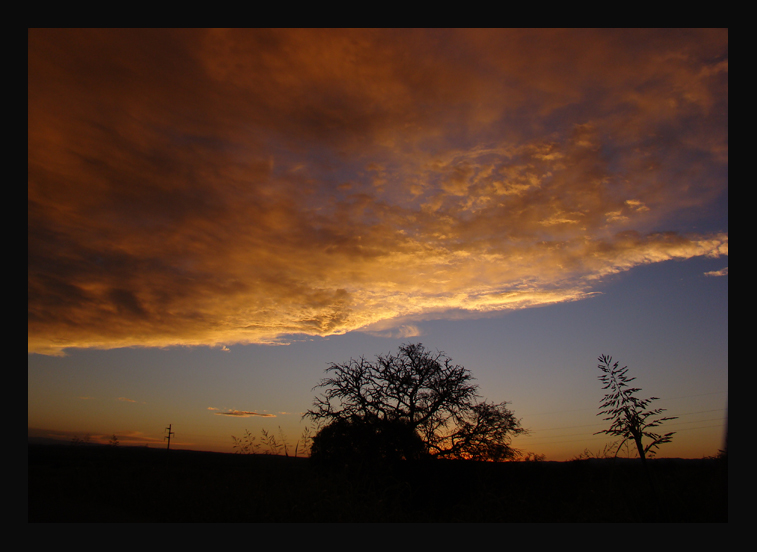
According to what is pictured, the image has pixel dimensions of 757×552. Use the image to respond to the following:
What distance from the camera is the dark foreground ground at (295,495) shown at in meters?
5.76

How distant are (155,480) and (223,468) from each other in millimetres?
1467

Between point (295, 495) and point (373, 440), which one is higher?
point (295, 495)

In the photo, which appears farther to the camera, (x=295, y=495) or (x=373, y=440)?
(x=373, y=440)

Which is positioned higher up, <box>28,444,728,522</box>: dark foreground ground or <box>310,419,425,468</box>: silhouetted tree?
<box>28,444,728,522</box>: dark foreground ground

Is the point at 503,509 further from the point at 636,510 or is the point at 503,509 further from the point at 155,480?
the point at 155,480

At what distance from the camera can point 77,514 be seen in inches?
267

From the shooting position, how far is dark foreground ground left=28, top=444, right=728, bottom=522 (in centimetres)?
576

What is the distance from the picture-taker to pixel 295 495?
588 cm

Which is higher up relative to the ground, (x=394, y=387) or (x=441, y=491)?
(x=394, y=387)

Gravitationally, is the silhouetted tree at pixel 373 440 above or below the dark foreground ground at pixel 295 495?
below

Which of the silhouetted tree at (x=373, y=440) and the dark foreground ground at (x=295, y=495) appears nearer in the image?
the dark foreground ground at (x=295, y=495)

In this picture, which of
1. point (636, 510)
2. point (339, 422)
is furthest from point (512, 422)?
point (636, 510)

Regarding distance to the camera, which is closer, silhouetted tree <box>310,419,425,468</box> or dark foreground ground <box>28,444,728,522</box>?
dark foreground ground <box>28,444,728,522</box>
